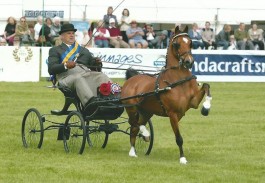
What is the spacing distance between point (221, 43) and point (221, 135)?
54.1 ft

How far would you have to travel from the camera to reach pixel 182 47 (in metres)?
12.4

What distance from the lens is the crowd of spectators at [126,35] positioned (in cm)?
3025

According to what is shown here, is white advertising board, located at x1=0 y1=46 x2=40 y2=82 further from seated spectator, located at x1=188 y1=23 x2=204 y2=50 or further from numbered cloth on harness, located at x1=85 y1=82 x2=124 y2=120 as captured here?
numbered cloth on harness, located at x1=85 y1=82 x2=124 y2=120

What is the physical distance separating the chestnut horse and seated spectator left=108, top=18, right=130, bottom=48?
54.7ft

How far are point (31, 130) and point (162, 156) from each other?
2.09 m

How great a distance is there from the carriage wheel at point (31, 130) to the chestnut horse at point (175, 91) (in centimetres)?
167

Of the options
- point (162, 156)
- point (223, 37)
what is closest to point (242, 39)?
point (223, 37)

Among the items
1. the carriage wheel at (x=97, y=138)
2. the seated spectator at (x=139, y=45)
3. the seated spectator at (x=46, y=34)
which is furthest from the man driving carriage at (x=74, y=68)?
the seated spectator at (x=46, y=34)

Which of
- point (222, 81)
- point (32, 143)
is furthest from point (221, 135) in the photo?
point (222, 81)

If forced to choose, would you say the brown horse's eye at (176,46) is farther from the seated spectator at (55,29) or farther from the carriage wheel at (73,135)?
the seated spectator at (55,29)

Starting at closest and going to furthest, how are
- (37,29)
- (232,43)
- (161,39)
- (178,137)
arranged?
(178,137)
(37,29)
(161,39)
(232,43)

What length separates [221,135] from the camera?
52.0 feet

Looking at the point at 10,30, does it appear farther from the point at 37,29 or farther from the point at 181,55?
the point at 181,55

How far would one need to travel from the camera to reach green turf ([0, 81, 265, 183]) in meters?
11.2
